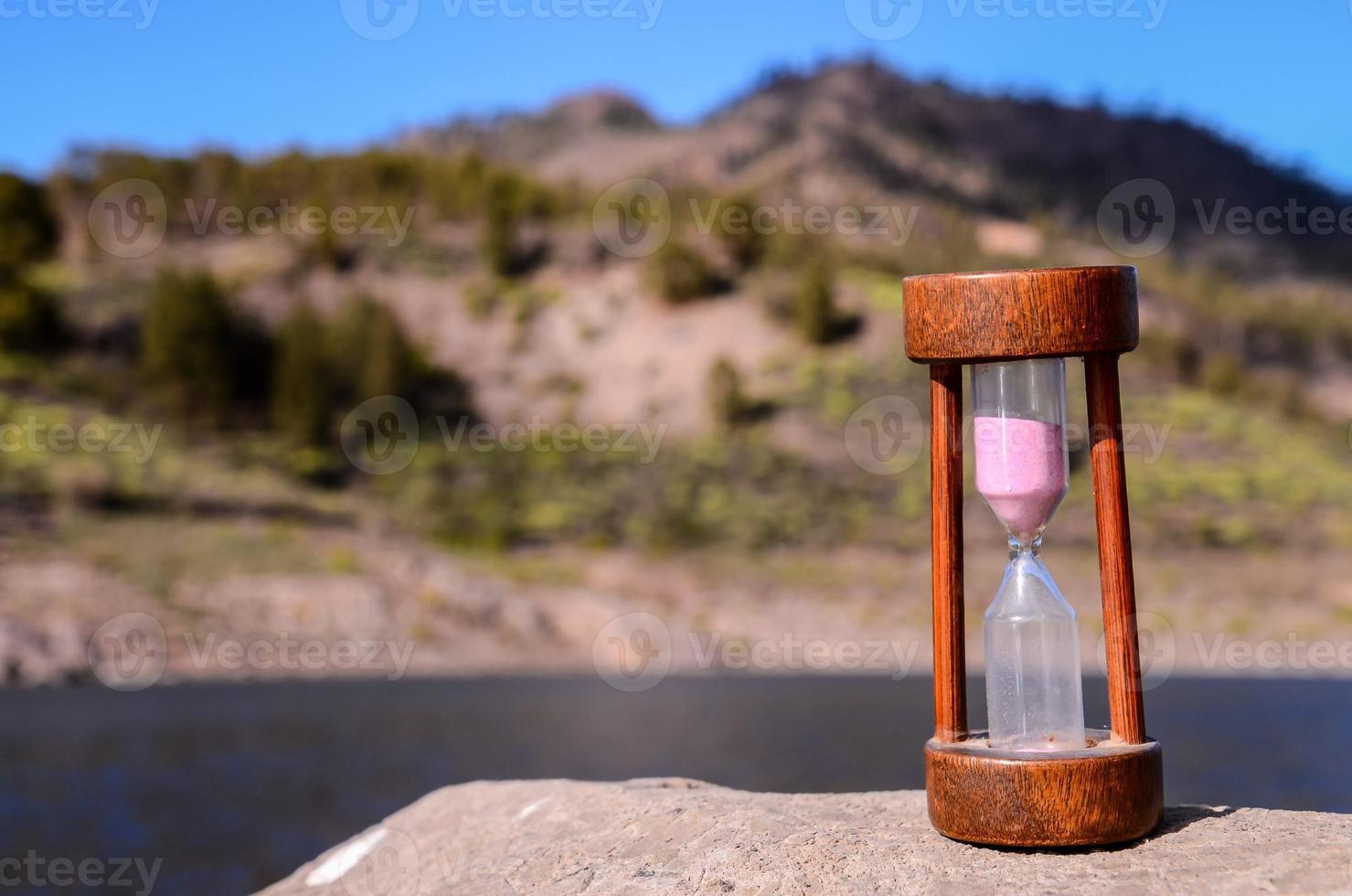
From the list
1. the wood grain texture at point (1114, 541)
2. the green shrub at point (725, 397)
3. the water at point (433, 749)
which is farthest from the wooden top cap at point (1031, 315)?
the green shrub at point (725, 397)

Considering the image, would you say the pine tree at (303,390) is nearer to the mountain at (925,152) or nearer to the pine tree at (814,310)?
the pine tree at (814,310)

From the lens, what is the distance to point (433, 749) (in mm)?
17172

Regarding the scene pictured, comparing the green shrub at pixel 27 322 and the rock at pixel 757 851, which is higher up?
the green shrub at pixel 27 322

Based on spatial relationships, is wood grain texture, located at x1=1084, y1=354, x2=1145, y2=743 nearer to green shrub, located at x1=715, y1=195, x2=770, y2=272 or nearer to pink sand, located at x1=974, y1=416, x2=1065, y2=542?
pink sand, located at x1=974, y1=416, x2=1065, y2=542

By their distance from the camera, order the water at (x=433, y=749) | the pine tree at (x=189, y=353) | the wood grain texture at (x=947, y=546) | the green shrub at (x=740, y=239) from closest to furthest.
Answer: the wood grain texture at (x=947, y=546), the water at (x=433, y=749), the pine tree at (x=189, y=353), the green shrub at (x=740, y=239)

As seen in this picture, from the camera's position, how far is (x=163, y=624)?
95.1ft

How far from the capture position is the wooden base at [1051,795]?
14.4 ft

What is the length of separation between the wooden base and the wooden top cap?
1169 millimetres

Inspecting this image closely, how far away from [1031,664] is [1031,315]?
103 centimetres

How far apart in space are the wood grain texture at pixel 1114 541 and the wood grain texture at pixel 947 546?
0.41 meters

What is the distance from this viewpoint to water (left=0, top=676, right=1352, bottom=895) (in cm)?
1257

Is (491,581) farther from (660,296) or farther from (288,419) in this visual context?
(660,296)

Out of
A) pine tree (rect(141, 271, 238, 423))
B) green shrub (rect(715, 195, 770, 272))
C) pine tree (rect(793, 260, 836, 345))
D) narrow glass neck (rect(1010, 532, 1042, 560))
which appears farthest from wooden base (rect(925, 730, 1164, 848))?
green shrub (rect(715, 195, 770, 272))

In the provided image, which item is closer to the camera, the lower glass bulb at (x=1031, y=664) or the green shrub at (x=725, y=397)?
the lower glass bulb at (x=1031, y=664)
